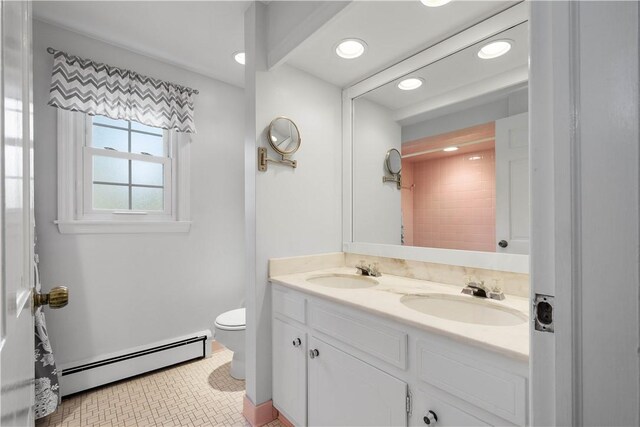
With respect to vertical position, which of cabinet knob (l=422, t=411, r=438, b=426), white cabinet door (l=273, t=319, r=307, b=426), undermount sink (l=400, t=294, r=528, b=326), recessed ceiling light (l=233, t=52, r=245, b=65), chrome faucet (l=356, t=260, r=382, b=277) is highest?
recessed ceiling light (l=233, t=52, r=245, b=65)

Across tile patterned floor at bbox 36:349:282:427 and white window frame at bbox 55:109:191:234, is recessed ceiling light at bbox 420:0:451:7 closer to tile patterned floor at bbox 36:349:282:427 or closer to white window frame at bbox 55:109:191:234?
white window frame at bbox 55:109:191:234

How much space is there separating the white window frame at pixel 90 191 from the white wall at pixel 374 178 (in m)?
1.37

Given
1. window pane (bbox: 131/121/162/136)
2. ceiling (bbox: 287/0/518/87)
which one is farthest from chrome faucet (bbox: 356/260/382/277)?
window pane (bbox: 131/121/162/136)

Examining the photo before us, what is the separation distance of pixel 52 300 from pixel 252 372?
4.03 ft

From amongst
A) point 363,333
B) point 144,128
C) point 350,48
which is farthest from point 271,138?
point 144,128

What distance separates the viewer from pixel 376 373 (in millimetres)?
1151

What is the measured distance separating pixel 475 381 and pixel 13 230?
3.74ft

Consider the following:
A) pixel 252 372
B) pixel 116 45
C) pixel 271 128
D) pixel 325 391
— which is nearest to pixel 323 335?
pixel 325 391

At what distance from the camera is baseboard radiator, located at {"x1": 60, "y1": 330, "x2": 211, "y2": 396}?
190 centimetres

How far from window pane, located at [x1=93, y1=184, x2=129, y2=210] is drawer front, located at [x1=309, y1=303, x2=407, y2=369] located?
65.3 inches

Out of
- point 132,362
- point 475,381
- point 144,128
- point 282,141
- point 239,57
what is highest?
point 239,57

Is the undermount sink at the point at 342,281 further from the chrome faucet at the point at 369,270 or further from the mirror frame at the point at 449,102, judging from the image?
the mirror frame at the point at 449,102

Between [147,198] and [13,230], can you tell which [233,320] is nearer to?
[147,198]

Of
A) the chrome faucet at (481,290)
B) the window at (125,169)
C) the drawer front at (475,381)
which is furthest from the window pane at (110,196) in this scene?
the chrome faucet at (481,290)
